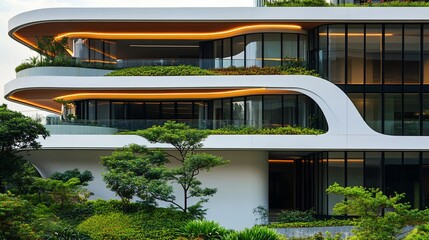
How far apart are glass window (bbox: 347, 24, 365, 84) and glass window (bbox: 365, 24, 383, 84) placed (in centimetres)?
26

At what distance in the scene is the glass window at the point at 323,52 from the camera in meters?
34.1

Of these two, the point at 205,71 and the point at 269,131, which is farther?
the point at 205,71

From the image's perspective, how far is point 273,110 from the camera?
35438 mm

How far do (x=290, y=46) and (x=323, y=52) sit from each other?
2241 millimetres

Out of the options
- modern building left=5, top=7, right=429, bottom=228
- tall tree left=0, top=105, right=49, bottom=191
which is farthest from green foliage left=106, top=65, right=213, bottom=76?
tall tree left=0, top=105, right=49, bottom=191

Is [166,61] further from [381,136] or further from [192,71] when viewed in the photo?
[381,136]

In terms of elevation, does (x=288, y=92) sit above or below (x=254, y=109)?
above

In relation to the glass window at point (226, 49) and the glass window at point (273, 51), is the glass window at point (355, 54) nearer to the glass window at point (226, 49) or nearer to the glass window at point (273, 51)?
the glass window at point (273, 51)

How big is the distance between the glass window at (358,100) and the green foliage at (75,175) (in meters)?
13.3

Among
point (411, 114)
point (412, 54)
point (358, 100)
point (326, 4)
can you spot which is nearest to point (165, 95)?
point (326, 4)

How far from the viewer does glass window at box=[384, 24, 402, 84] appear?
111 ft

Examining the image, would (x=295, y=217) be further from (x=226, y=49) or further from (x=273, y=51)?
(x=226, y=49)

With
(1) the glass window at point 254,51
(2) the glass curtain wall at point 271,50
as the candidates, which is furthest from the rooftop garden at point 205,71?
(1) the glass window at point 254,51

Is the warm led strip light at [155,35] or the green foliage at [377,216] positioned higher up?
the warm led strip light at [155,35]
